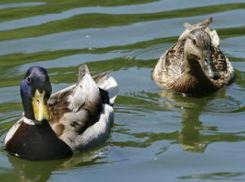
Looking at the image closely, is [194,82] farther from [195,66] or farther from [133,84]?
[133,84]

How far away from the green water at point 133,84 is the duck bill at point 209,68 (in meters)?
0.33

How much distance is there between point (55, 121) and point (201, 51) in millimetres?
2802

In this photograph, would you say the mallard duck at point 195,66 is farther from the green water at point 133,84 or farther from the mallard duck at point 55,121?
the mallard duck at point 55,121

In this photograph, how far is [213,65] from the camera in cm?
1277

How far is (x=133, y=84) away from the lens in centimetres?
1298

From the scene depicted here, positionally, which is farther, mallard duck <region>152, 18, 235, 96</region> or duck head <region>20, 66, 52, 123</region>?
mallard duck <region>152, 18, 235, 96</region>

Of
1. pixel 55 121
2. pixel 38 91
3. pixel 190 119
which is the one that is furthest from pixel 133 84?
pixel 38 91

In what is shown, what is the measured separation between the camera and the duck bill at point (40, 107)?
410 inches

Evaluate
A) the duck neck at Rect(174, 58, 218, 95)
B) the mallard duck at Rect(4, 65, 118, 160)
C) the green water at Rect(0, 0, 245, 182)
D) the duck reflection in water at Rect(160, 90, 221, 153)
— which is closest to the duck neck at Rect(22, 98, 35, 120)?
the mallard duck at Rect(4, 65, 118, 160)

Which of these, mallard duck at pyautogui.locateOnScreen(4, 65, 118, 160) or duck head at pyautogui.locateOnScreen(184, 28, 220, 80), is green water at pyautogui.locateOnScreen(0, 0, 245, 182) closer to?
mallard duck at pyautogui.locateOnScreen(4, 65, 118, 160)

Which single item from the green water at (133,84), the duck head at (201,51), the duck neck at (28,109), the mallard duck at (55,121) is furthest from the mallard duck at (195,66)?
the duck neck at (28,109)

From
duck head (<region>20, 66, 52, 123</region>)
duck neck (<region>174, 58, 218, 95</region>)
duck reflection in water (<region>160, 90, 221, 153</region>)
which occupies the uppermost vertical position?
duck head (<region>20, 66, 52, 123</region>)

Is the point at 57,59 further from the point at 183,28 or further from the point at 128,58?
the point at 183,28

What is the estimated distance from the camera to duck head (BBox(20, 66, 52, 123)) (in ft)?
34.3
